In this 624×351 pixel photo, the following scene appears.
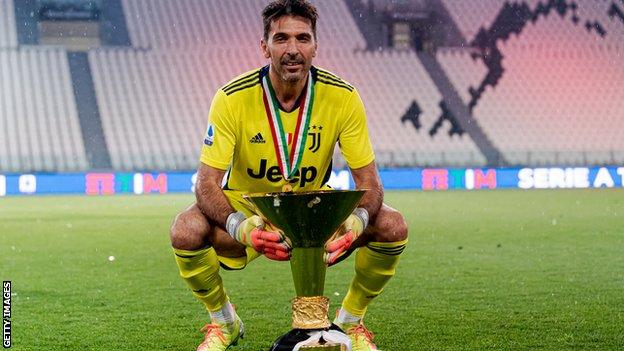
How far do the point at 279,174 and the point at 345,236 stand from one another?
0.91 meters

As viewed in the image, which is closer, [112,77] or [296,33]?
[296,33]

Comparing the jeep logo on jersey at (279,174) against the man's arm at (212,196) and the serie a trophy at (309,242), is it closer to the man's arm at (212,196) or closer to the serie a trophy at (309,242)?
the man's arm at (212,196)

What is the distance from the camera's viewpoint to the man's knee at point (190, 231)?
3.87 m

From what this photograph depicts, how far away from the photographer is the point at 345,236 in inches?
124

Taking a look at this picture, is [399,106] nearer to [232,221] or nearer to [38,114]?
[38,114]

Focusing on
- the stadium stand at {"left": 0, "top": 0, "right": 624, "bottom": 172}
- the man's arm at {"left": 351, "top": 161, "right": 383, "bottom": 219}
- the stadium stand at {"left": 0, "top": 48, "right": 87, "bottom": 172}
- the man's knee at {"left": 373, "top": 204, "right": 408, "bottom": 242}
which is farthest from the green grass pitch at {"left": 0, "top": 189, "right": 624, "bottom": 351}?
the stadium stand at {"left": 0, "top": 0, "right": 624, "bottom": 172}

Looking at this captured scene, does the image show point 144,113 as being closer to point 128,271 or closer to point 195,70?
point 195,70

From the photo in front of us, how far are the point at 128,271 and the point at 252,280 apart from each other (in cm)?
109

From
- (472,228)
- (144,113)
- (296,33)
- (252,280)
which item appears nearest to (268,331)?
(296,33)

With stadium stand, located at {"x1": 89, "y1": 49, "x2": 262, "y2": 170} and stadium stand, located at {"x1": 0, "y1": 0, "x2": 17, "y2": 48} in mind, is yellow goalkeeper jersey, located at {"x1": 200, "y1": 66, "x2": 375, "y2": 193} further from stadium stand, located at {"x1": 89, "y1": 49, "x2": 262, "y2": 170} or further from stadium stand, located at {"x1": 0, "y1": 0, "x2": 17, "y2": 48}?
stadium stand, located at {"x1": 0, "y1": 0, "x2": 17, "y2": 48}

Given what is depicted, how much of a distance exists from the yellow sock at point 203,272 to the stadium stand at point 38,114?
20258 millimetres

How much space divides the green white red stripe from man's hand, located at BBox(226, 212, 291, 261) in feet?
2.11

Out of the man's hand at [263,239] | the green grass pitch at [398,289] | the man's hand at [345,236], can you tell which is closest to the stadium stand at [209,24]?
the green grass pitch at [398,289]

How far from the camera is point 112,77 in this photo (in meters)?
26.8
